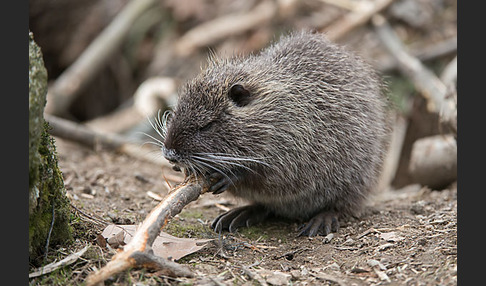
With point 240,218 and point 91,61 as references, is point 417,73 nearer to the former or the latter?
point 240,218

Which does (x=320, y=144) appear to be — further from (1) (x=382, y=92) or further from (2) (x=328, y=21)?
(2) (x=328, y=21)

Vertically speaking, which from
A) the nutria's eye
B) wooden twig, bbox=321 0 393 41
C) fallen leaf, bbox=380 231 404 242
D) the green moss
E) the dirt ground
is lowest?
the green moss

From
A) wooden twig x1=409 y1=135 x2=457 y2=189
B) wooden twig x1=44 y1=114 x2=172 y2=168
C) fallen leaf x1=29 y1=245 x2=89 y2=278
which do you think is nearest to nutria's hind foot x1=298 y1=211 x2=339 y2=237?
fallen leaf x1=29 y1=245 x2=89 y2=278

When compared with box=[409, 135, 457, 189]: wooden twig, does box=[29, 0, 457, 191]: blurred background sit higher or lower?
higher

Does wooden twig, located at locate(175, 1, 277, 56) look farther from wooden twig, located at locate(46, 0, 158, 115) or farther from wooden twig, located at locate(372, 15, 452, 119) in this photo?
wooden twig, located at locate(372, 15, 452, 119)

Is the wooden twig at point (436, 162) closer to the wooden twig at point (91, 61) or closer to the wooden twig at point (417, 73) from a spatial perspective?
the wooden twig at point (417, 73)

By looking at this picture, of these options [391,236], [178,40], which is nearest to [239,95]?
[391,236]

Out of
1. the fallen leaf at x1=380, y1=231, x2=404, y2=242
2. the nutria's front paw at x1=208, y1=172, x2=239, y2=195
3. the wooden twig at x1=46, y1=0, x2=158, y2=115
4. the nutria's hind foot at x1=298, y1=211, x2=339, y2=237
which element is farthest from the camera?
the wooden twig at x1=46, y1=0, x2=158, y2=115
